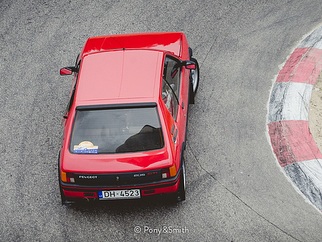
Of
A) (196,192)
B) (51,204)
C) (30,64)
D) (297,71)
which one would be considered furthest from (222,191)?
(30,64)

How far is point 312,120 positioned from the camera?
351 inches

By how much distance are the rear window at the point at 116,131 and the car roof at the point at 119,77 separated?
16 cm

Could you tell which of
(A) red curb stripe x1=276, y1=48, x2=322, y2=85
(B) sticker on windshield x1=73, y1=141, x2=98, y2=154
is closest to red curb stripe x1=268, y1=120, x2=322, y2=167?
(A) red curb stripe x1=276, y1=48, x2=322, y2=85

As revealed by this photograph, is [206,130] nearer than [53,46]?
Yes

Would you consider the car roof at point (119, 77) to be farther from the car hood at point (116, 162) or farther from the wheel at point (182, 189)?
the wheel at point (182, 189)

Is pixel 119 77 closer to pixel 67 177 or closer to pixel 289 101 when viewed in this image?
pixel 67 177

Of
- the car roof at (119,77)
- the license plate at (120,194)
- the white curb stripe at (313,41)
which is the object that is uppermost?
the car roof at (119,77)

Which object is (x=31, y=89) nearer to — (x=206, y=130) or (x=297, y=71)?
(x=206, y=130)

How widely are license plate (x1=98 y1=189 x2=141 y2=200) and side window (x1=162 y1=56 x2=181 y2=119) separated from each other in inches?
50.1

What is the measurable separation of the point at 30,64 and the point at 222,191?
14.9 ft

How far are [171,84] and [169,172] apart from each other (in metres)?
1.62

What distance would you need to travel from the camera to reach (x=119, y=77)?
25.3 feet

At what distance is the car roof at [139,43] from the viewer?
8.73 meters

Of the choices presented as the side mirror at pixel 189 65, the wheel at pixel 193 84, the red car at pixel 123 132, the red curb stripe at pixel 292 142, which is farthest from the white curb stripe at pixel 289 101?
the red car at pixel 123 132
